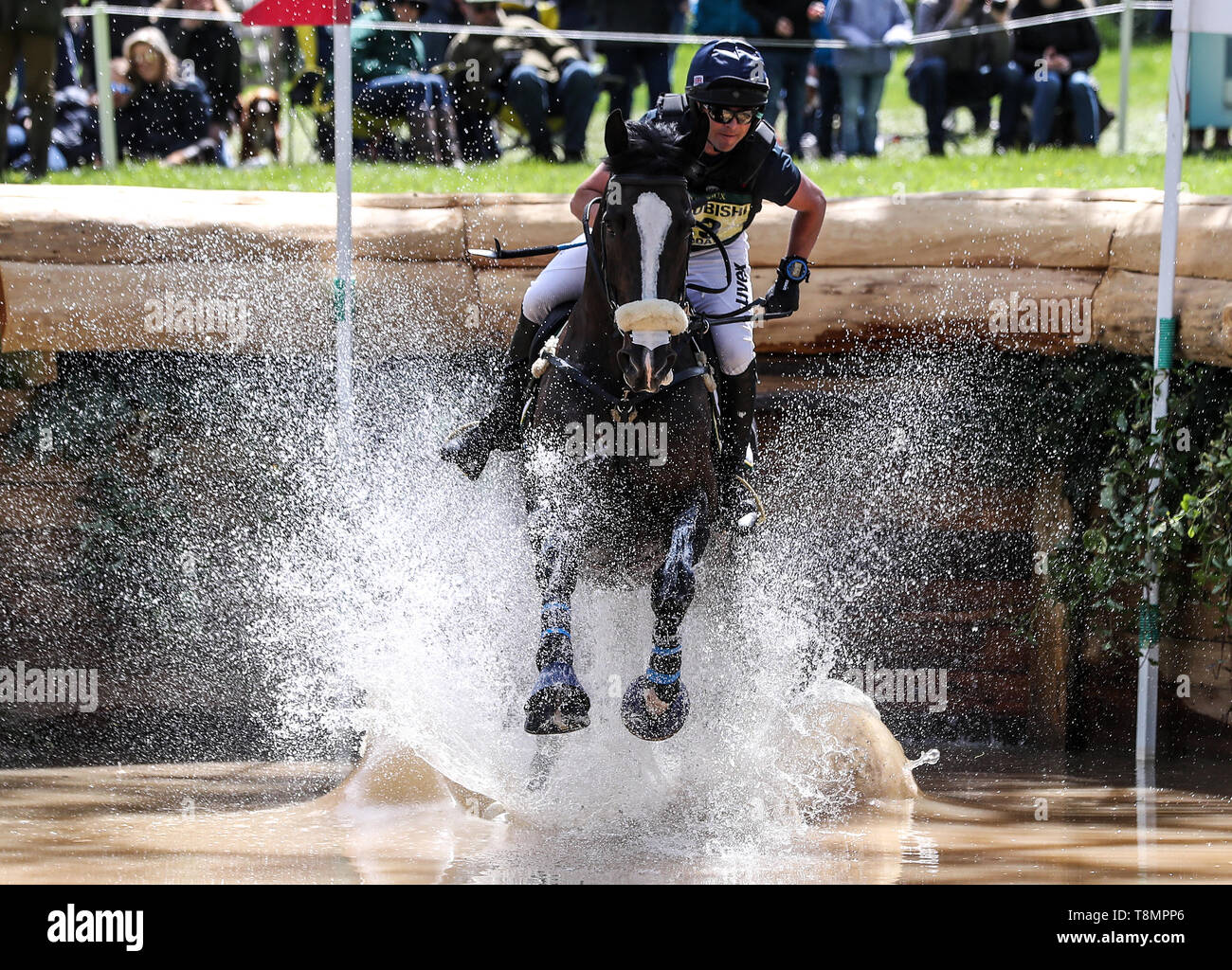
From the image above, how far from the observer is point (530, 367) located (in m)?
5.62

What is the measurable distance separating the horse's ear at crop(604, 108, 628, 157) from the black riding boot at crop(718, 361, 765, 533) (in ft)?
3.61

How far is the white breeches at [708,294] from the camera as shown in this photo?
5477 millimetres

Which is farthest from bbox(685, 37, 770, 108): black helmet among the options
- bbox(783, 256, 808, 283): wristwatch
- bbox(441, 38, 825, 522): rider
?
bbox(783, 256, 808, 283): wristwatch

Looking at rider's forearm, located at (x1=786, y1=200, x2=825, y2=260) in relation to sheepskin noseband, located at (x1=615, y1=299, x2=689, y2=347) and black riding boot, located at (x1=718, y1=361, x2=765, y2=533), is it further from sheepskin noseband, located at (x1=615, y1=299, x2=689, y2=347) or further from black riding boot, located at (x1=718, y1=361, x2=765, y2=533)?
sheepskin noseband, located at (x1=615, y1=299, x2=689, y2=347)

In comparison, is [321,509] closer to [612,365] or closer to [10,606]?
[10,606]

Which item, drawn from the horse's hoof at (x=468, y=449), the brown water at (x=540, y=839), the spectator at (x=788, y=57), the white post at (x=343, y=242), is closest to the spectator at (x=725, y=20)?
the spectator at (x=788, y=57)

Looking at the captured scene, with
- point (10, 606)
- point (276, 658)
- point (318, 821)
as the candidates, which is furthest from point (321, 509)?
point (318, 821)

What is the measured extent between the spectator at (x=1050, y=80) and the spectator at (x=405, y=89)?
12.2 feet

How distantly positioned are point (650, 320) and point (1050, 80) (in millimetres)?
6078

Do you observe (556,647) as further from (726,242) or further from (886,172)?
(886,172)

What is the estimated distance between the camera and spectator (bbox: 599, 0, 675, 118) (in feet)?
28.8

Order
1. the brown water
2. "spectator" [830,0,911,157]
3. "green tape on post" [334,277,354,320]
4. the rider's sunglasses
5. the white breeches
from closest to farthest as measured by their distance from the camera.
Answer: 1. the brown water
2. the rider's sunglasses
3. the white breeches
4. "green tape on post" [334,277,354,320]
5. "spectator" [830,0,911,157]

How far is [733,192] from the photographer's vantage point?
537 cm

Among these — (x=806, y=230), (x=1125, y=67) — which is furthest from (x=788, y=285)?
(x=1125, y=67)
